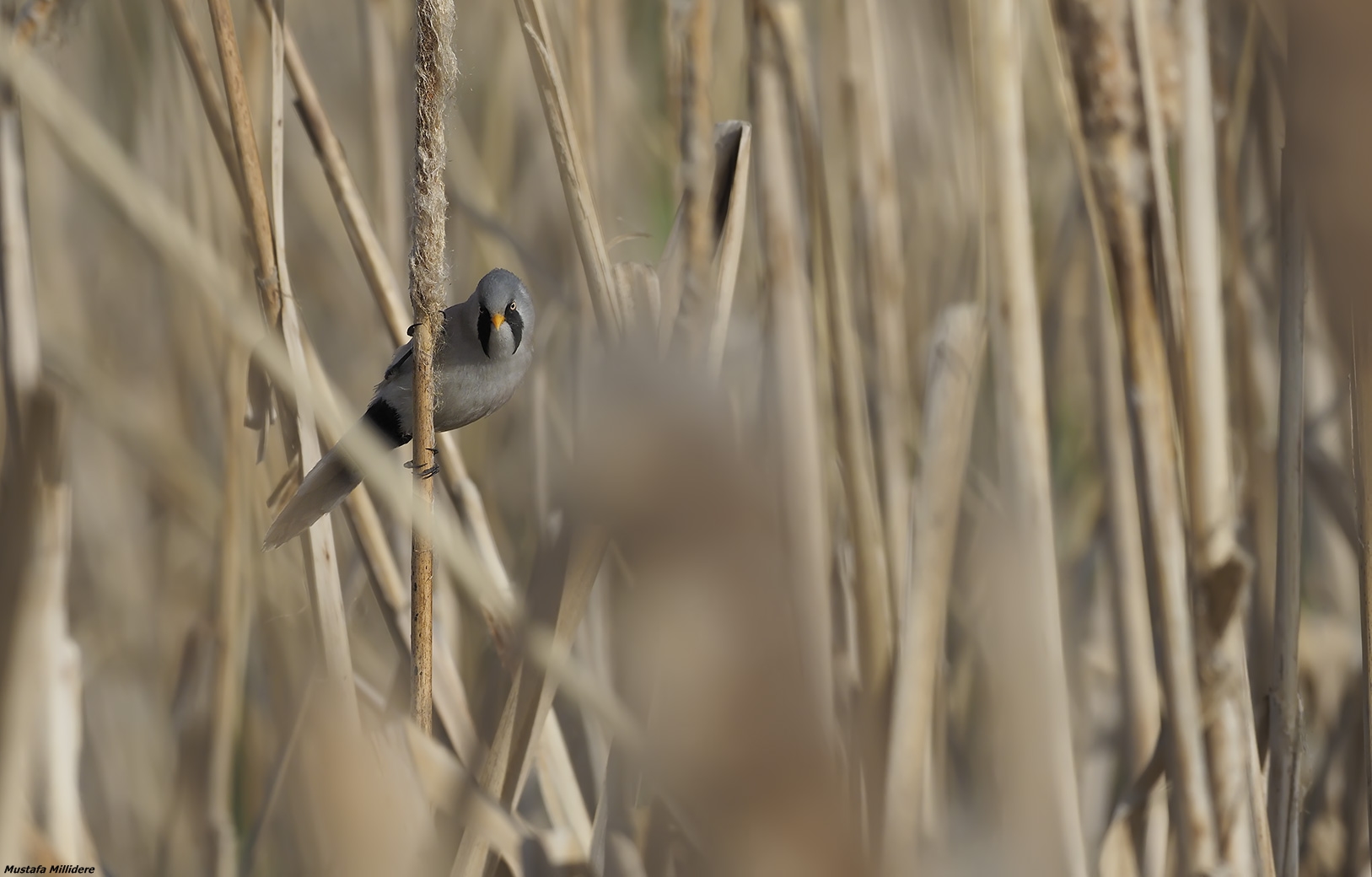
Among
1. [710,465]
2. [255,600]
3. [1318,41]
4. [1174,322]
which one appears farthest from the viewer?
[255,600]

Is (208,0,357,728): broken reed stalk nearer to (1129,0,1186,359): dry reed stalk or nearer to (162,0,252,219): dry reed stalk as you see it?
(162,0,252,219): dry reed stalk

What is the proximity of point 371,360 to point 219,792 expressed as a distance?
80 cm

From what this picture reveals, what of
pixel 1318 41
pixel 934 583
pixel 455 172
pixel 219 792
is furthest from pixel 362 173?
pixel 1318 41

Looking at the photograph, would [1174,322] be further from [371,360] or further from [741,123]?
[371,360]

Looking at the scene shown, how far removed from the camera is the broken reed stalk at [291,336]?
855 millimetres

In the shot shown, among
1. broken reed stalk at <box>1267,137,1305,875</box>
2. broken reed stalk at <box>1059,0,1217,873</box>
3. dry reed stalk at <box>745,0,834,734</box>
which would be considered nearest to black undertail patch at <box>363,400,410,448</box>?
dry reed stalk at <box>745,0,834,734</box>

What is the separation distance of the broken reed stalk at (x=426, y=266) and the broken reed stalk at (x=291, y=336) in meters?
0.14

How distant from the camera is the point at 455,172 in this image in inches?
→ 58.7

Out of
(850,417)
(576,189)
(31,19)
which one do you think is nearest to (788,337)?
(850,417)

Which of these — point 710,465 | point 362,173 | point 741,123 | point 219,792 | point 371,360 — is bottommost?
point 219,792

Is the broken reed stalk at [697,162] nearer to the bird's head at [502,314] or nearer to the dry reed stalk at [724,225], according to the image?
the dry reed stalk at [724,225]

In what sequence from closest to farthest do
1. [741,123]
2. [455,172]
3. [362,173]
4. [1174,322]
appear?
[1174,322], [741,123], [455,172], [362,173]

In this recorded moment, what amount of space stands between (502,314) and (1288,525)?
2.55 feet

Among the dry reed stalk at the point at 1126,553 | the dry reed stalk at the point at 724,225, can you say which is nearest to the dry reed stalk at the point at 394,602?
the dry reed stalk at the point at 724,225
